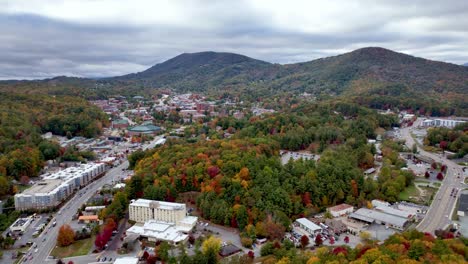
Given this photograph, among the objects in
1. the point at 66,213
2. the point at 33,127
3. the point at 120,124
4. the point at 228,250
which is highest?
the point at 33,127

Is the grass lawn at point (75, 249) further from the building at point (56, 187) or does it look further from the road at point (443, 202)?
the road at point (443, 202)

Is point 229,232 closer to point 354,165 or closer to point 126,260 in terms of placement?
point 126,260

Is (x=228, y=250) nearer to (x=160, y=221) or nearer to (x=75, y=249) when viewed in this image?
(x=160, y=221)

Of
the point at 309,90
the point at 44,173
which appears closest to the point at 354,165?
the point at 44,173

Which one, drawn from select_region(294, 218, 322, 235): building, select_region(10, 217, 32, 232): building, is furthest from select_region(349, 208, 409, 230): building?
select_region(10, 217, 32, 232): building

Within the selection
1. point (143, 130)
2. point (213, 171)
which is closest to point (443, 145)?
point (213, 171)

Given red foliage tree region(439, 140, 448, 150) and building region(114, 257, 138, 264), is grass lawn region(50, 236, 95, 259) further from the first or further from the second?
red foliage tree region(439, 140, 448, 150)
